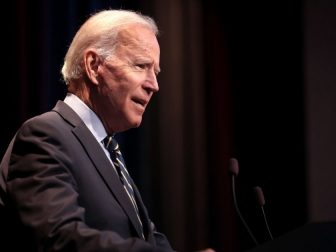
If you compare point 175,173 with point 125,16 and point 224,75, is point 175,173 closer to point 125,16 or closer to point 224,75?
point 224,75

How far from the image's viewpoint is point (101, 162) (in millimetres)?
1416

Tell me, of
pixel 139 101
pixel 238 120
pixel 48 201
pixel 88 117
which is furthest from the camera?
pixel 238 120

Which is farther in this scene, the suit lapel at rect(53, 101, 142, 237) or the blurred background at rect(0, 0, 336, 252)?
the blurred background at rect(0, 0, 336, 252)

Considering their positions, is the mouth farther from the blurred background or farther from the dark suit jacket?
the blurred background

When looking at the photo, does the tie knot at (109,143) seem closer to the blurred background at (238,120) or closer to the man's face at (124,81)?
the man's face at (124,81)

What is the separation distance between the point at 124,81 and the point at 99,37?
15cm

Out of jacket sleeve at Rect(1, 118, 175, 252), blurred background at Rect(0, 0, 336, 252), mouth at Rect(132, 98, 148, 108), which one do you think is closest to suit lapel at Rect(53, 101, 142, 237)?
jacket sleeve at Rect(1, 118, 175, 252)

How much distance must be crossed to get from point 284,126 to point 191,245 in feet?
2.76

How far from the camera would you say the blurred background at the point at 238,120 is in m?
2.94

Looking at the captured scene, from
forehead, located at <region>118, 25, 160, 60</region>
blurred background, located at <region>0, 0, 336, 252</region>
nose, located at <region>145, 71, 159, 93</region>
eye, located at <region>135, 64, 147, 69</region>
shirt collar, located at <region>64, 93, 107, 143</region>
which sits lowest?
blurred background, located at <region>0, 0, 336, 252</region>

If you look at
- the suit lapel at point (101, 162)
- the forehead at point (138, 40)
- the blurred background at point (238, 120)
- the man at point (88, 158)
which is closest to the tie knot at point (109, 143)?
the man at point (88, 158)

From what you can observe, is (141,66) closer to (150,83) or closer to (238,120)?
(150,83)

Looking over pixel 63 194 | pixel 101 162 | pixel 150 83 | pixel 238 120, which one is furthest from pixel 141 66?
pixel 238 120

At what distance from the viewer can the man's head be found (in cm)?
158
